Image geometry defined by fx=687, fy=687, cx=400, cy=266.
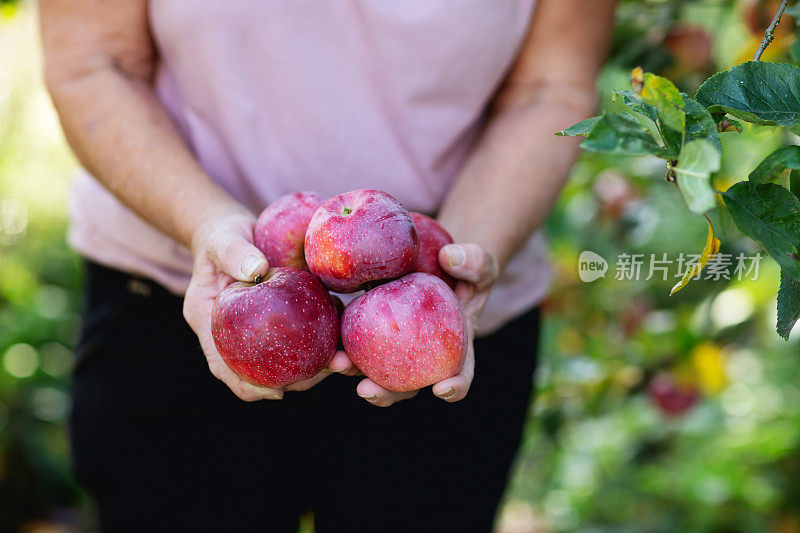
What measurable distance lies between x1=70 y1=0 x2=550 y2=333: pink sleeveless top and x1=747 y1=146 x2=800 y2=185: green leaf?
569 mm

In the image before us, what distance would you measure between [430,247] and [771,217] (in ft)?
1.39

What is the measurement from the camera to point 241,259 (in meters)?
0.81

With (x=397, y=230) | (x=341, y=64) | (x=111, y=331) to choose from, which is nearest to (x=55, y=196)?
(x=111, y=331)

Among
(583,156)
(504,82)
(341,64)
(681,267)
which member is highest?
(341,64)

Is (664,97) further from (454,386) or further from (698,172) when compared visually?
(454,386)

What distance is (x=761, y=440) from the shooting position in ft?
5.95

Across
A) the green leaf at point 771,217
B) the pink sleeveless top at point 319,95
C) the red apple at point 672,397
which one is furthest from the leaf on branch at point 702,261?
the red apple at point 672,397

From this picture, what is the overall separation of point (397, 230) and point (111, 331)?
0.63 metres

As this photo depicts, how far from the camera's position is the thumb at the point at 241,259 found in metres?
0.80

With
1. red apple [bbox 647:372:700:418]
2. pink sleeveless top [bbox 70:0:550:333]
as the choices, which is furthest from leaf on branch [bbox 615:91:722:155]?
red apple [bbox 647:372:700:418]

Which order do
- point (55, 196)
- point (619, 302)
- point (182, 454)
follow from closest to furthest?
point (182, 454)
point (619, 302)
point (55, 196)

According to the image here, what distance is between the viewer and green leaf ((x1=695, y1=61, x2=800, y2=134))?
0.65 m

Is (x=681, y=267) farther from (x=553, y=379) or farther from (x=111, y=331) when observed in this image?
(x=111, y=331)

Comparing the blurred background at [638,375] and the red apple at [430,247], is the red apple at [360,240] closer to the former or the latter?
the red apple at [430,247]
